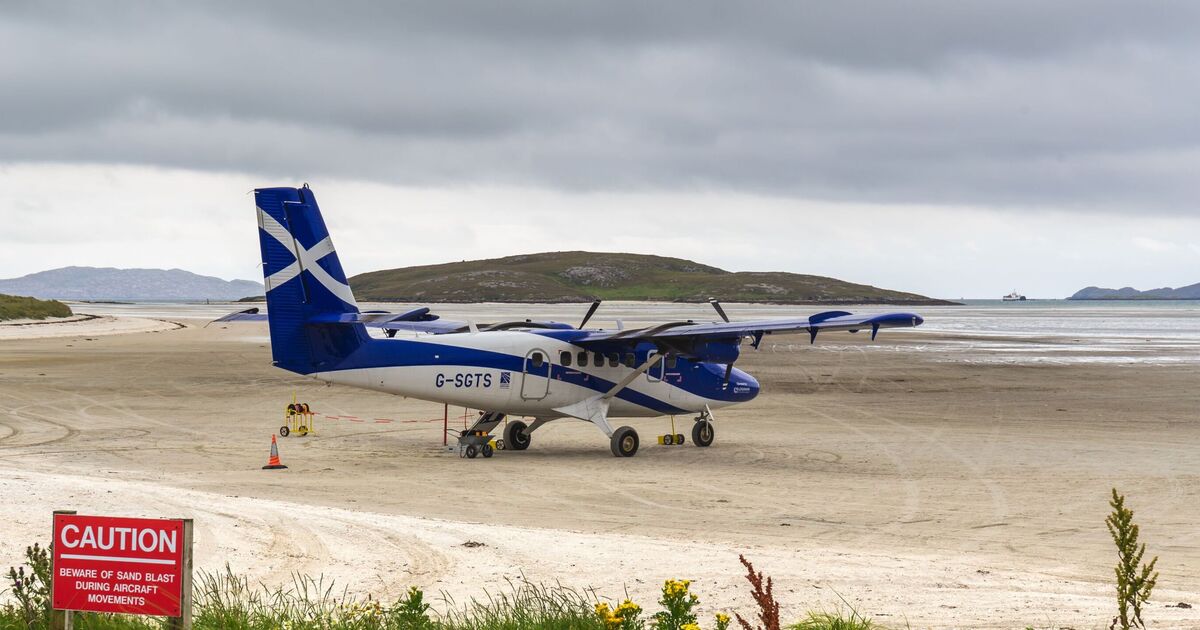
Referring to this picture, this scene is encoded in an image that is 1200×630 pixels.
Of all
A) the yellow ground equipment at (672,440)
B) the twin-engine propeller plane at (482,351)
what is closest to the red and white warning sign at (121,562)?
the twin-engine propeller plane at (482,351)

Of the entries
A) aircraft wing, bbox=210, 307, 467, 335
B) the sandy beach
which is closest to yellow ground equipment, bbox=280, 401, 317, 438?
the sandy beach

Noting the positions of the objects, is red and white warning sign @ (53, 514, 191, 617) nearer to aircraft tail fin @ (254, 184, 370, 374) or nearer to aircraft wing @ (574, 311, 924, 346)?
aircraft tail fin @ (254, 184, 370, 374)

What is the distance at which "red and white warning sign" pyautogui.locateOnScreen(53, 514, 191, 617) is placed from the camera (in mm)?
7031

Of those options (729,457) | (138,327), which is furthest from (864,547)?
(138,327)

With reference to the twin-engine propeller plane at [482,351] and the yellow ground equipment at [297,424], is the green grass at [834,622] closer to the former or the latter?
the twin-engine propeller plane at [482,351]

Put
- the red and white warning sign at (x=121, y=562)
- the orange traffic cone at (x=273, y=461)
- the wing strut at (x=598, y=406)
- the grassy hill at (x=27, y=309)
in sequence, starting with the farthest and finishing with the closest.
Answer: the grassy hill at (x=27, y=309) → the wing strut at (x=598, y=406) → the orange traffic cone at (x=273, y=461) → the red and white warning sign at (x=121, y=562)

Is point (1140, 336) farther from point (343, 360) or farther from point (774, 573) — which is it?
point (774, 573)

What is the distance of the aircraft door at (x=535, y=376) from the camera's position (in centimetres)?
2466

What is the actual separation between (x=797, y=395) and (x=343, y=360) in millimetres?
19060

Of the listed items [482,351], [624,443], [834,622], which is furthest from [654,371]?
[834,622]

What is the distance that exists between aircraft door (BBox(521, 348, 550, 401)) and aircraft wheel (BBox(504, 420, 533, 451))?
1.22 meters

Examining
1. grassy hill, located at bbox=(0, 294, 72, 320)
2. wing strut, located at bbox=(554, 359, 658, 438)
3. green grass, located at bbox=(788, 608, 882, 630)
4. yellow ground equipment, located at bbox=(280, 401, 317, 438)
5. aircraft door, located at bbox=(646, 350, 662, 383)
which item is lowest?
yellow ground equipment, located at bbox=(280, 401, 317, 438)

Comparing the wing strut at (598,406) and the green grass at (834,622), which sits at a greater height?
the wing strut at (598,406)

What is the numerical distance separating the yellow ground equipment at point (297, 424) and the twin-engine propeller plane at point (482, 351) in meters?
3.36
